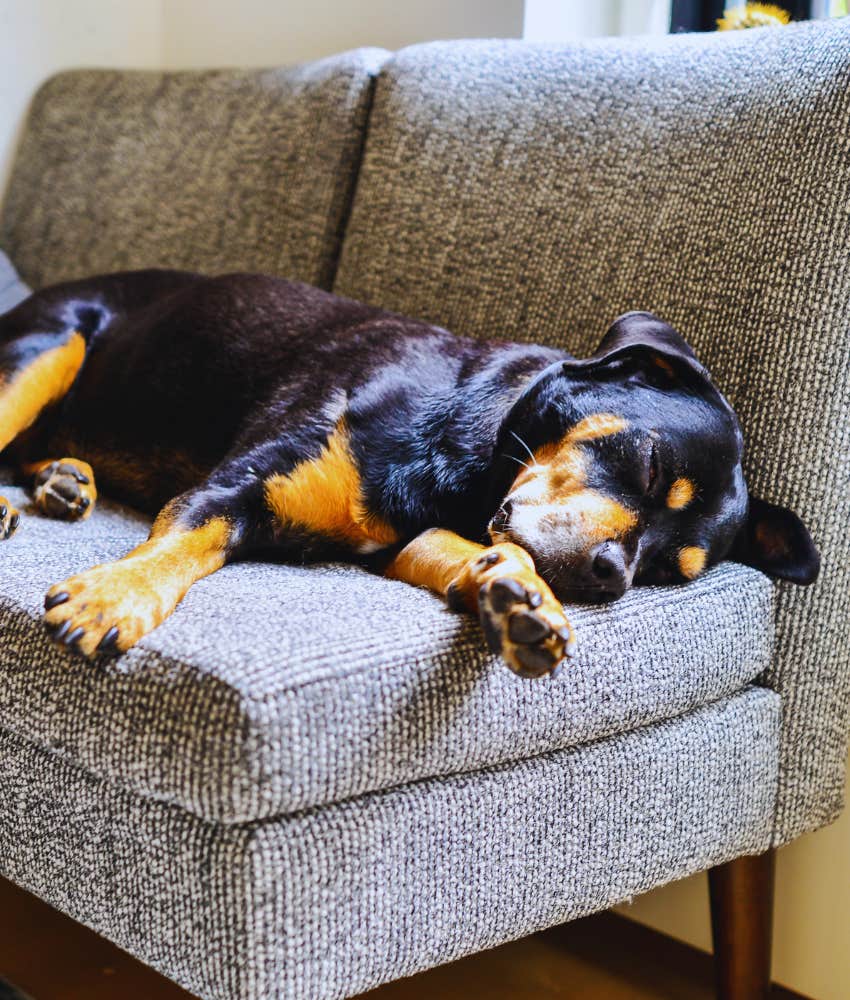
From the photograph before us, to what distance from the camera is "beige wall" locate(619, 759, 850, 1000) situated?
2.07 metres

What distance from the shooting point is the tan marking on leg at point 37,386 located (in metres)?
2.22

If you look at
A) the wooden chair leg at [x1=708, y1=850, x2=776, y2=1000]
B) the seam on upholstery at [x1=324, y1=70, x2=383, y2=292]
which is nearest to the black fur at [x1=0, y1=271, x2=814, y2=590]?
the seam on upholstery at [x1=324, y1=70, x2=383, y2=292]

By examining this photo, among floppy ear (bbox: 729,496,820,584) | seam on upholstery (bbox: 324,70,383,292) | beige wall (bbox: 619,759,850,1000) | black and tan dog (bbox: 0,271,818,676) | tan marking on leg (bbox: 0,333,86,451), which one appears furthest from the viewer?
seam on upholstery (bbox: 324,70,383,292)

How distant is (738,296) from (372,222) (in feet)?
2.97

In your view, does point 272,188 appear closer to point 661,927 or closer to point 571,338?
point 571,338

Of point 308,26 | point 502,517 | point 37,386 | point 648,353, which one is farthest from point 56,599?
point 308,26

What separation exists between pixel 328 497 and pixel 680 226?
2.65 feet

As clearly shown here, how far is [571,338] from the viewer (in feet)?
7.08

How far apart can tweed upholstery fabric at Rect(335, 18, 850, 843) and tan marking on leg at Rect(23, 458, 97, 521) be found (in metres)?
0.77

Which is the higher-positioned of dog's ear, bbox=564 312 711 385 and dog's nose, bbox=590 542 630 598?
dog's ear, bbox=564 312 711 385

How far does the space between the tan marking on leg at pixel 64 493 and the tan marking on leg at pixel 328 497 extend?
424 millimetres

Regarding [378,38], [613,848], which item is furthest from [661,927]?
[378,38]

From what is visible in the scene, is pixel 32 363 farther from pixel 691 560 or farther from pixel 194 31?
pixel 194 31

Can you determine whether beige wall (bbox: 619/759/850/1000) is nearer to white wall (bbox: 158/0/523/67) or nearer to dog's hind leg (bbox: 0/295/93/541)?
dog's hind leg (bbox: 0/295/93/541)
